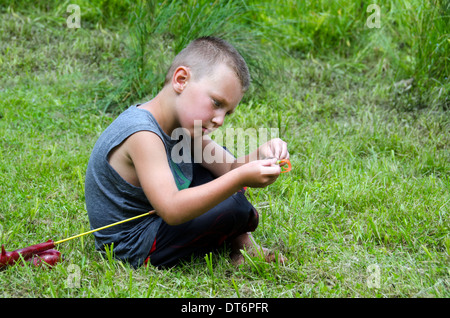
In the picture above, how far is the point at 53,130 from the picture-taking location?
11.0 feet

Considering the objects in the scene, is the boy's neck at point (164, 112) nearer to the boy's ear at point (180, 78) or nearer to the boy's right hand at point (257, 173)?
the boy's ear at point (180, 78)

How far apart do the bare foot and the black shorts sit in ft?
0.31

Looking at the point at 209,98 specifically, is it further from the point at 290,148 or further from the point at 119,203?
the point at 290,148

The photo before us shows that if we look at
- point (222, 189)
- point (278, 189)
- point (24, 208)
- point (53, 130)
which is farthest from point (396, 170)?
point (53, 130)

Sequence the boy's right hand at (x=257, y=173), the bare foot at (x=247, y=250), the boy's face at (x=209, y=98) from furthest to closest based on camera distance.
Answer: the bare foot at (x=247, y=250) < the boy's face at (x=209, y=98) < the boy's right hand at (x=257, y=173)

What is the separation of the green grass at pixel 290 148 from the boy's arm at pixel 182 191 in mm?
277

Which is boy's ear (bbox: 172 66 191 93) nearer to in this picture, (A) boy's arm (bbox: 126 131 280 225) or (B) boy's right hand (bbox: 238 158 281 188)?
(A) boy's arm (bbox: 126 131 280 225)

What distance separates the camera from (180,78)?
6.11 feet

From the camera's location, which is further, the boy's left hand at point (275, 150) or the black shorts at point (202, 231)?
the boy's left hand at point (275, 150)

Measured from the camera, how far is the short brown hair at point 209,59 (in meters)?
1.83

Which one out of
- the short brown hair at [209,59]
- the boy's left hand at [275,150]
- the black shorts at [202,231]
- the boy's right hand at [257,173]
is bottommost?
the black shorts at [202,231]

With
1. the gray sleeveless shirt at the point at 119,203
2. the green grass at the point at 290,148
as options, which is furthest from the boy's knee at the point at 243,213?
the gray sleeveless shirt at the point at 119,203

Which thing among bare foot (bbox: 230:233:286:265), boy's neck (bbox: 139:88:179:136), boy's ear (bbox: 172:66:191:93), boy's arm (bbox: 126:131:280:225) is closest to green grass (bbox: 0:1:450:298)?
bare foot (bbox: 230:233:286:265)

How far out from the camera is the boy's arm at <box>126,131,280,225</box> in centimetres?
167
